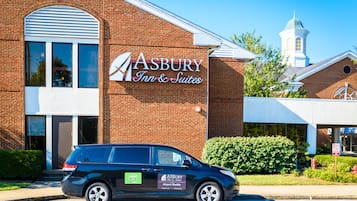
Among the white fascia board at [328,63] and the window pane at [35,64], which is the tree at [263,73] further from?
the window pane at [35,64]

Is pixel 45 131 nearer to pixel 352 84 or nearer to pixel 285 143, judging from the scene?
pixel 285 143

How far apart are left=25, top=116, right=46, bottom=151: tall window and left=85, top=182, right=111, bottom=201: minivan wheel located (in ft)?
25.4

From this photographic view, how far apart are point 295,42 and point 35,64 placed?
149 ft

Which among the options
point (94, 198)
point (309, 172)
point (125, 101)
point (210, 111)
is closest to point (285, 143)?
point (309, 172)

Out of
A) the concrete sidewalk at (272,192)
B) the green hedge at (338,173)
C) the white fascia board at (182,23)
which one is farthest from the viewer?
the white fascia board at (182,23)

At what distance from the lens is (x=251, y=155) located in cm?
1722

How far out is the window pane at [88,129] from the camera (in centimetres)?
1756

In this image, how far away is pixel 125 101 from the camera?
57.9 ft

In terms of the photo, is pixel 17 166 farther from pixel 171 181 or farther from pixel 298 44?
pixel 298 44

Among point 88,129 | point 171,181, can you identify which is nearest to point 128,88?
point 88,129

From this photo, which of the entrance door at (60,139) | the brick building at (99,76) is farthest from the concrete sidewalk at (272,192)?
the brick building at (99,76)

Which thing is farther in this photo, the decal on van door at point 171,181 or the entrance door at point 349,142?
the entrance door at point 349,142

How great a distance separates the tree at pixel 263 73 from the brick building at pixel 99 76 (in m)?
12.8

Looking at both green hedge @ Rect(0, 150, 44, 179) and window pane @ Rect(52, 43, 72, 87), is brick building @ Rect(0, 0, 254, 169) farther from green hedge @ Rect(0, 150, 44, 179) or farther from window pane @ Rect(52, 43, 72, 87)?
green hedge @ Rect(0, 150, 44, 179)
